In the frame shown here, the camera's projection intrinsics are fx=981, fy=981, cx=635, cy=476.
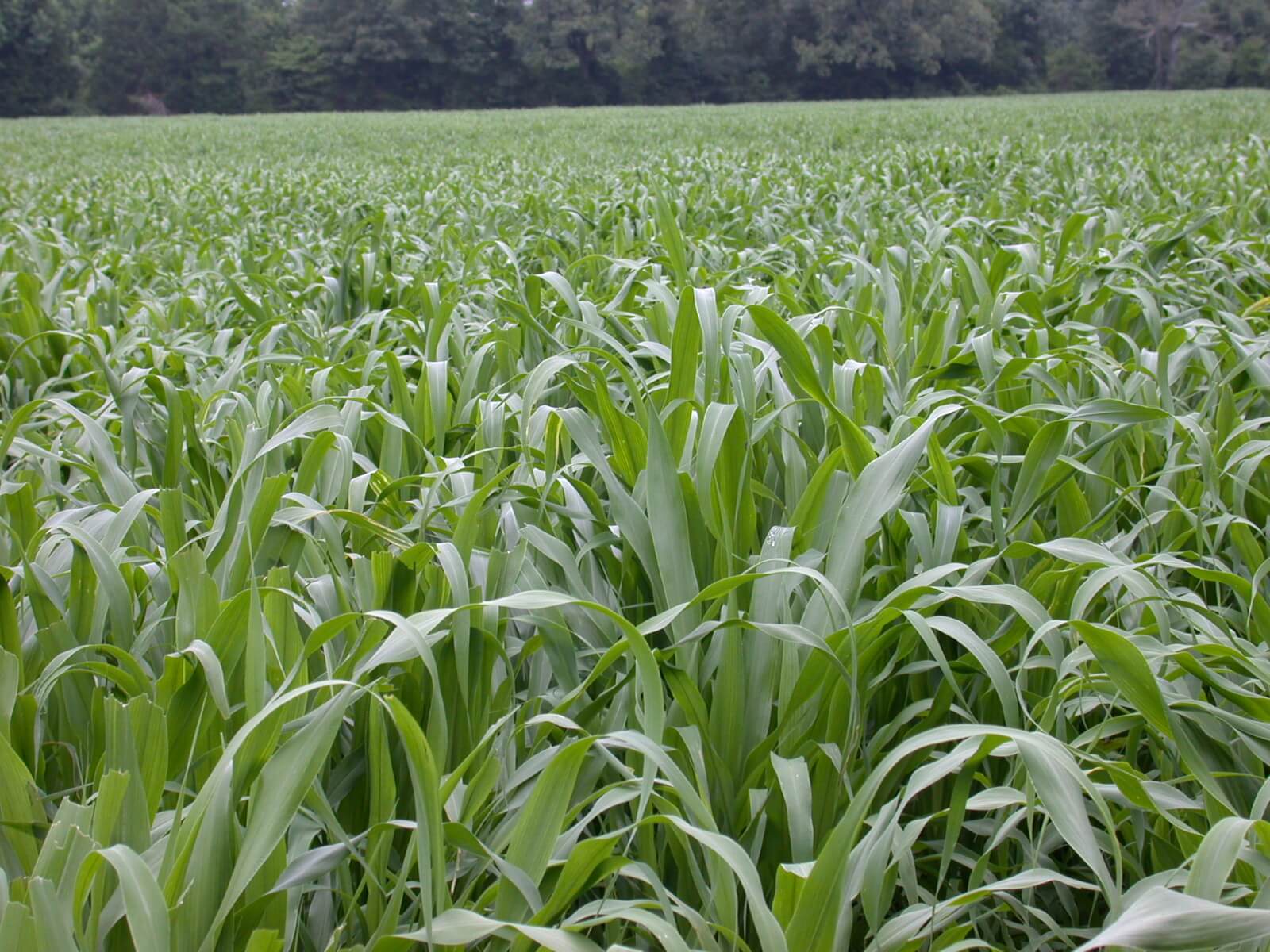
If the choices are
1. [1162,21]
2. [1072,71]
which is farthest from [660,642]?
[1162,21]

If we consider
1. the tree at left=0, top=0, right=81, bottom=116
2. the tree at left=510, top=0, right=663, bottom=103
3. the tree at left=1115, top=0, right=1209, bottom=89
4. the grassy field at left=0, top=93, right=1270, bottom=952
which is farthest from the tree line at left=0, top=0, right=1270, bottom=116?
the grassy field at left=0, top=93, right=1270, bottom=952

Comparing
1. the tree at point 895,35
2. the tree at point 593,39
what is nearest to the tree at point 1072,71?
the tree at point 895,35

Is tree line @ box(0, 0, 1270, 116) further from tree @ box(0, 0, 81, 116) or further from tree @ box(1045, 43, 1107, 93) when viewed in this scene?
tree @ box(0, 0, 81, 116)

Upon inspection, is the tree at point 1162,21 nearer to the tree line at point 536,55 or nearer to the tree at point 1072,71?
the tree line at point 536,55

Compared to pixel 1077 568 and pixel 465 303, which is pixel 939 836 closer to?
pixel 1077 568

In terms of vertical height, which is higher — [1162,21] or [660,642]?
[1162,21]

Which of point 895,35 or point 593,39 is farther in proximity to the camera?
point 593,39

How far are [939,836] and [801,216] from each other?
155 inches

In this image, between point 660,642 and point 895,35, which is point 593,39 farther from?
point 660,642

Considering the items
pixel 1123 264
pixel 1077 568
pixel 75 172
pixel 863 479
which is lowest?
pixel 1077 568

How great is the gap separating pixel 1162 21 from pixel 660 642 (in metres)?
59.0

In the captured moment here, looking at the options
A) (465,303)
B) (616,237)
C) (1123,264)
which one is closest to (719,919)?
(1123,264)

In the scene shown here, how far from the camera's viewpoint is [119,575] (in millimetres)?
1177

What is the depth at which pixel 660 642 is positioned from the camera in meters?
1.22
